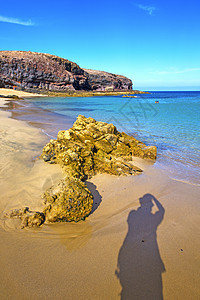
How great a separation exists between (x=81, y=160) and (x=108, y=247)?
2.61 m

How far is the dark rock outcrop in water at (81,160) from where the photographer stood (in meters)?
3.23

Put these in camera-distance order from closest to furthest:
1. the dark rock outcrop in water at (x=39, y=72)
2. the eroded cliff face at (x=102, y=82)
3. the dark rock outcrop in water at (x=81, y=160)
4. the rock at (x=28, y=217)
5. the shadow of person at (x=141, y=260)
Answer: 1. the shadow of person at (x=141, y=260)
2. the rock at (x=28, y=217)
3. the dark rock outcrop in water at (x=81, y=160)
4. the dark rock outcrop in water at (x=39, y=72)
5. the eroded cliff face at (x=102, y=82)

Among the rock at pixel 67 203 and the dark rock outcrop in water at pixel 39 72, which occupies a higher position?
the dark rock outcrop in water at pixel 39 72

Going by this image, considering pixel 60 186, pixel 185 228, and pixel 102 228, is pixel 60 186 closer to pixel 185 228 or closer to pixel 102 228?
pixel 102 228

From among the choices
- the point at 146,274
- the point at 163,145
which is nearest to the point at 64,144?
the point at 146,274

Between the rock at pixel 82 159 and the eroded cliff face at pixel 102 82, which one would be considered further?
the eroded cliff face at pixel 102 82

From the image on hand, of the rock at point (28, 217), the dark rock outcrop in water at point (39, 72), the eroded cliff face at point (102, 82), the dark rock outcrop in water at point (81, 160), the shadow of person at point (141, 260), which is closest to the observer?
the shadow of person at point (141, 260)

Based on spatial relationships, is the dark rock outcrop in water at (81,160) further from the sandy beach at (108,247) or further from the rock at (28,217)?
the sandy beach at (108,247)

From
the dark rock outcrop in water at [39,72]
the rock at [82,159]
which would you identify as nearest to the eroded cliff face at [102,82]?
the dark rock outcrop in water at [39,72]

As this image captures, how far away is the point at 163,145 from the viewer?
8.89m

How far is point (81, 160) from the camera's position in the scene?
195 inches

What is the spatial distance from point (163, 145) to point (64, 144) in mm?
5510

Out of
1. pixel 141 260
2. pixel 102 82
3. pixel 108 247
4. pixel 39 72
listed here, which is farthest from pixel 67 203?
pixel 102 82

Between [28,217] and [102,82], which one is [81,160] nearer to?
[28,217]
